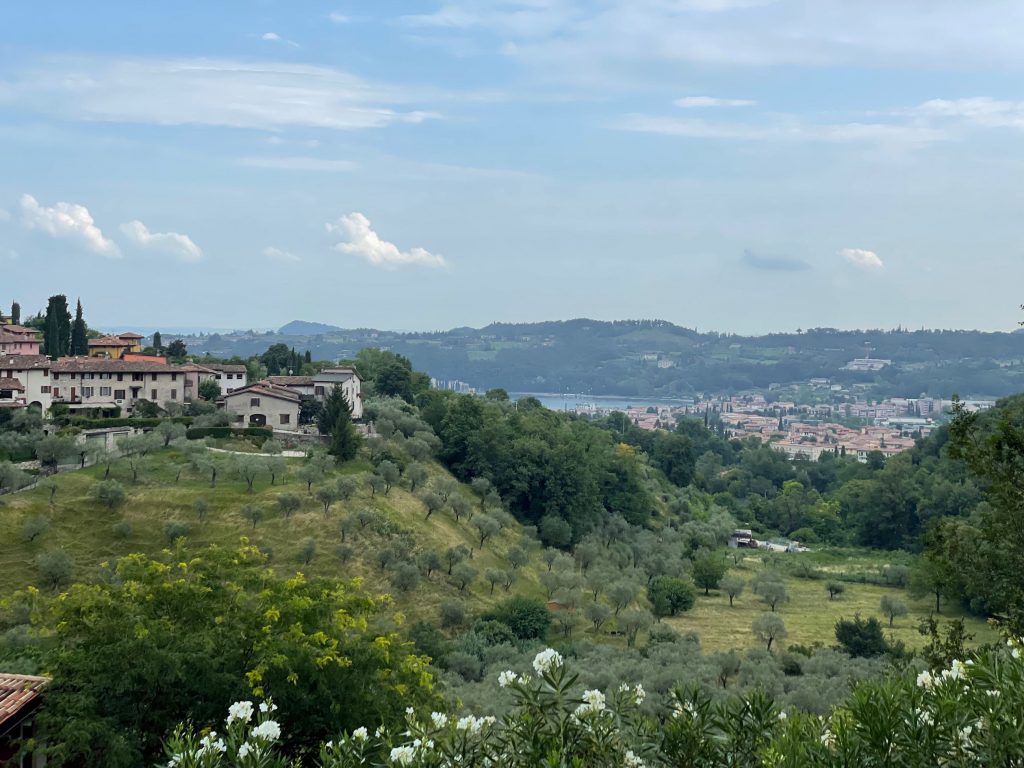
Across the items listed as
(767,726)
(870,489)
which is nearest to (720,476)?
(870,489)

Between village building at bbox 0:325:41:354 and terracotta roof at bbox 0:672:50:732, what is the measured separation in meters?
54.9

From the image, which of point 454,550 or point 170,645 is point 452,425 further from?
point 170,645

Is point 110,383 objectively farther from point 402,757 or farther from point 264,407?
point 402,757

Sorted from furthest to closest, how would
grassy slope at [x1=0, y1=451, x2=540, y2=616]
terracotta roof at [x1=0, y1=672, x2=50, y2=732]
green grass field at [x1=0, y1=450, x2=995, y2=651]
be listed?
1. green grass field at [x1=0, y1=450, x2=995, y2=651]
2. grassy slope at [x1=0, y1=451, x2=540, y2=616]
3. terracotta roof at [x1=0, y1=672, x2=50, y2=732]

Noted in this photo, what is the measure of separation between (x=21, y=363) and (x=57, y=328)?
53.4ft

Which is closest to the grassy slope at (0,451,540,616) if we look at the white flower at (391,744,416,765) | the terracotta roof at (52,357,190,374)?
the terracotta roof at (52,357,190,374)

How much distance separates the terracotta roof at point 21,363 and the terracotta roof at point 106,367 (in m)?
0.87

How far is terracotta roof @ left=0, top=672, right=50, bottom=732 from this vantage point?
41.0 ft

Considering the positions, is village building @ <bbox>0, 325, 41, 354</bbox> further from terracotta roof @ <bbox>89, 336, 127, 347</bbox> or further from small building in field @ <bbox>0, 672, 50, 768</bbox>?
small building in field @ <bbox>0, 672, 50, 768</bbox>

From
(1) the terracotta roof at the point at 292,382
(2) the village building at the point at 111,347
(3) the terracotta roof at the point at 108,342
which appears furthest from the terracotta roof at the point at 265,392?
(3) the terracotta roof at the point at 108,342

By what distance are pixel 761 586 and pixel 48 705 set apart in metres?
44.1

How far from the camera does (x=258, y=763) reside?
7152mm

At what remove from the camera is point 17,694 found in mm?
12961

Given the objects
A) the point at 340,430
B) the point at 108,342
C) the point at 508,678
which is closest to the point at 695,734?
the point at 508,678
